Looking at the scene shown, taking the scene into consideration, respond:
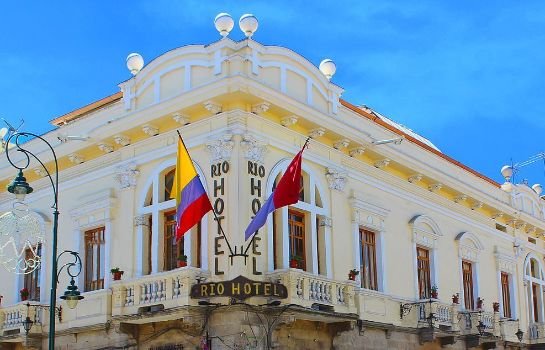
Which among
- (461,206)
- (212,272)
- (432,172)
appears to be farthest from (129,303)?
(461,206)

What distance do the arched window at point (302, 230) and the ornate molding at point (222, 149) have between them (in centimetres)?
125

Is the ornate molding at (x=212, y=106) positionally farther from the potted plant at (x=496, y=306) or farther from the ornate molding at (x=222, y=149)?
the potted plant at (x=496, y=306)

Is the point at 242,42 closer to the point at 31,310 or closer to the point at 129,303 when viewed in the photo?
the point at 129,303

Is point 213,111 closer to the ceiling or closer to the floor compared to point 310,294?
closer to the ceiling

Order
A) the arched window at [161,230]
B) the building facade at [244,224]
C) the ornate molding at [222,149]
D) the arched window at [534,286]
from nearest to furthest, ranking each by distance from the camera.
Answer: the building facade at [244,224] → the ornate molding at [222,149] → the arched window at [161,230] → the arched window at [534,286]

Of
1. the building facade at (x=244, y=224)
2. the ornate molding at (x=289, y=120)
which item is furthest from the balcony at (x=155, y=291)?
the ornate molding at (x=289, y=120)

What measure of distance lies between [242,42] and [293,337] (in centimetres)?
705

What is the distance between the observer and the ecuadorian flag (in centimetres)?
1907

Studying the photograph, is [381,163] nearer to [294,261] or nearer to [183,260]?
[294,261]

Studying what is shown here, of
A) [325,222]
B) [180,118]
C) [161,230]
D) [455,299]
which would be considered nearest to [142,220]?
[161,230]

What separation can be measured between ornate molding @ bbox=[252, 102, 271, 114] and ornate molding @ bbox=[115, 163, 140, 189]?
12.3 feet

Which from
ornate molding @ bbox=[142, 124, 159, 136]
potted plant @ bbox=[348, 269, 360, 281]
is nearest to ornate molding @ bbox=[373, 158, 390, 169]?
potted plant @ bbox=[348, 269, 360, 281]

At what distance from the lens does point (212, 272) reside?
20.0 m

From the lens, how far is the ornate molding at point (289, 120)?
21663 millimetres
